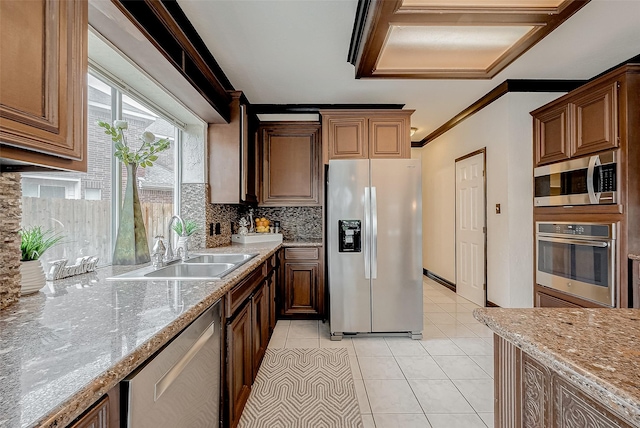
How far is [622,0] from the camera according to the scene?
2.02 metres

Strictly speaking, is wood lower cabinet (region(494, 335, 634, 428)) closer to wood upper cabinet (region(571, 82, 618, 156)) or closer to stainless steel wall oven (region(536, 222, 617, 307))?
stainless steel wall oven (region(536, 222, 617, 307))

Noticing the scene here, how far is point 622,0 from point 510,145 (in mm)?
1563

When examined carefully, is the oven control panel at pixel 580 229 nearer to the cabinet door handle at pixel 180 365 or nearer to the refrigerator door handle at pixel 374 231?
the refrigerator door handle at pixel 374 231

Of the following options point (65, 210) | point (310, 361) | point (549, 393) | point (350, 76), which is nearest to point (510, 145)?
point (350, 76)

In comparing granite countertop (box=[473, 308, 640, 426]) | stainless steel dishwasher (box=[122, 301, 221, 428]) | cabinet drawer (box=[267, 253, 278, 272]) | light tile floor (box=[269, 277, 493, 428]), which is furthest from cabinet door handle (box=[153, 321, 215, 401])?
cabinet drawer (box=[267, 253, 278, 272])

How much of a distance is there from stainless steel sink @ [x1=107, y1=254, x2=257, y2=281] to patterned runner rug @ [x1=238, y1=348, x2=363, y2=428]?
2.84ft

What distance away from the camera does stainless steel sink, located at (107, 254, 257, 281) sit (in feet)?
5.12

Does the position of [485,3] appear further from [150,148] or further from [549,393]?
[150,148]

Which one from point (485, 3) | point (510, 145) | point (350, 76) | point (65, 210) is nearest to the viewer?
point (65, 210)

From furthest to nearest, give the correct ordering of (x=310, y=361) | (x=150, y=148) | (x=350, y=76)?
(x=350, y=76) < (x=310, y=361) < (x=150, y=148)

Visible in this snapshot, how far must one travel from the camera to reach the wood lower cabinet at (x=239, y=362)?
160cm

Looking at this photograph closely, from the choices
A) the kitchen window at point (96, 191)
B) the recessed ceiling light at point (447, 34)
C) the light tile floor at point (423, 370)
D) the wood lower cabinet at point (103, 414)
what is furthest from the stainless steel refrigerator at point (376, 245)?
the wood lower cabinet at point (103, 414)

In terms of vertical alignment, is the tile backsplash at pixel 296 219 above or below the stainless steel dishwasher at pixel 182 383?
above

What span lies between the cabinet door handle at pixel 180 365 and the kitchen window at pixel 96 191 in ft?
3.06
